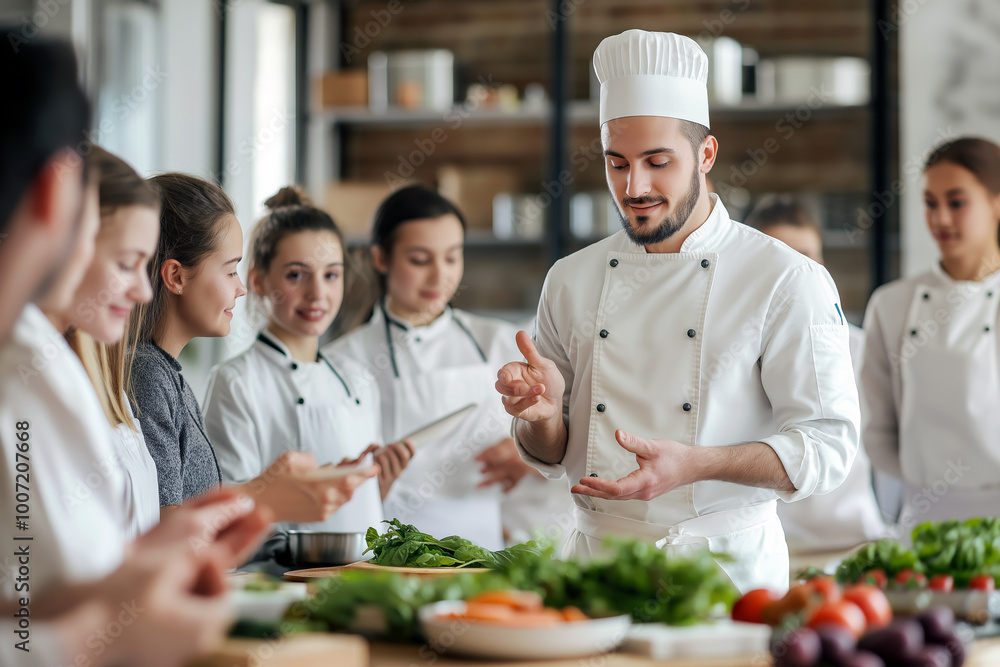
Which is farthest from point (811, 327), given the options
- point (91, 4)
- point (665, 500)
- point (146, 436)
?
point (91, 4)

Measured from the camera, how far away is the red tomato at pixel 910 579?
1.34m

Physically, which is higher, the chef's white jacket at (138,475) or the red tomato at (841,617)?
the chef's white jacket at (138,475)

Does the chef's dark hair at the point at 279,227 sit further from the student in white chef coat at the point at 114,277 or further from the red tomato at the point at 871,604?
the red tomato at the point at 871,604

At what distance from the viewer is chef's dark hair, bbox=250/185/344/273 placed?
8.04 feet

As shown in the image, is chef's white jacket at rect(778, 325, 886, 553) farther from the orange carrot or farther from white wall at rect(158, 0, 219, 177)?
white wall at rect(158, 0, 219, 177)

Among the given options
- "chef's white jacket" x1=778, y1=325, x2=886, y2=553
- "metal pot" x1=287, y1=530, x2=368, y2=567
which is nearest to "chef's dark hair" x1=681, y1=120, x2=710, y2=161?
"metal pot" x1=287, y1=530, x2=368, y2=567

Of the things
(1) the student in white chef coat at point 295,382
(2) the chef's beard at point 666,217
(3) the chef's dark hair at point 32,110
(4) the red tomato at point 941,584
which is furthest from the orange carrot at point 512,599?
(1) the student in white chef coat at point 295,382

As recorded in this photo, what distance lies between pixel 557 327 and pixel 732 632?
1.00m

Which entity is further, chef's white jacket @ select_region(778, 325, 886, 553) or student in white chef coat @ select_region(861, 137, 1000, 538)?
chef's white jacket @ select_region(778, 325, 886, 553)

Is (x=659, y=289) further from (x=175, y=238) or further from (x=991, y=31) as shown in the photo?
(x=991, y=31)

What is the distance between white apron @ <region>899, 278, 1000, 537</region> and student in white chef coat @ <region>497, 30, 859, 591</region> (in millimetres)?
1079

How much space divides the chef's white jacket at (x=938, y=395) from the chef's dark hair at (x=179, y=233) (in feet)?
6.51

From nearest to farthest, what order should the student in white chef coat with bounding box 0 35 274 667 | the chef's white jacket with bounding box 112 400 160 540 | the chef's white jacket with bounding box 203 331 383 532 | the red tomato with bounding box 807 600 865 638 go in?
the student in white chef coat with bounding box 0 35 274 667 < the red tomato with bounding box 807 600 865 638 < the chef's white jacket with bounding box 112 400 160 540 < the chef's white jacket with bounding box 203 331 383 532

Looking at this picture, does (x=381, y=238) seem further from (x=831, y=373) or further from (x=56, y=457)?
(x=56, y=457)
